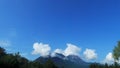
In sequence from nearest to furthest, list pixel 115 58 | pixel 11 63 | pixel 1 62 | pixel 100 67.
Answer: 1. pixel 1 62
2. pixel 11 63
3. pixel 115 58
4. pixel 100 67

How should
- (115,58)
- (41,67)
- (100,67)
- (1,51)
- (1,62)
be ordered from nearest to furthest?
(1,62) → (1,51) → (41,67) → (115,58) → (100,67)

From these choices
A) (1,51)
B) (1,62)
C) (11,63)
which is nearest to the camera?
(1,62)

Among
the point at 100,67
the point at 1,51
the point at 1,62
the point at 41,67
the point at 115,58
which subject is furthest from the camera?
the point at 100,67

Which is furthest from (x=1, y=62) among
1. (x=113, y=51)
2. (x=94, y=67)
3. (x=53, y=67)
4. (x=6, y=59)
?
(x=94, y=67)

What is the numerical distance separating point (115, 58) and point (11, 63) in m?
60.3

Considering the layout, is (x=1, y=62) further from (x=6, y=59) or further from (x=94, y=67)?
(x=94, y=67)

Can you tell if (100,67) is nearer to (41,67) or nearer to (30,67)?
(41,67)

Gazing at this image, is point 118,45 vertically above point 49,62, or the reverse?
point 118,45

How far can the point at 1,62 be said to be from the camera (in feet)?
247

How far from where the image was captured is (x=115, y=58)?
4815 inches

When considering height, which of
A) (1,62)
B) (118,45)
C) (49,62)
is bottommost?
(1,62)

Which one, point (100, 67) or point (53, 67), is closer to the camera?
point (53, 67)

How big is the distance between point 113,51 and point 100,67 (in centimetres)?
2661

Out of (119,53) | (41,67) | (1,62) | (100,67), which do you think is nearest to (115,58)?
(119,53)
